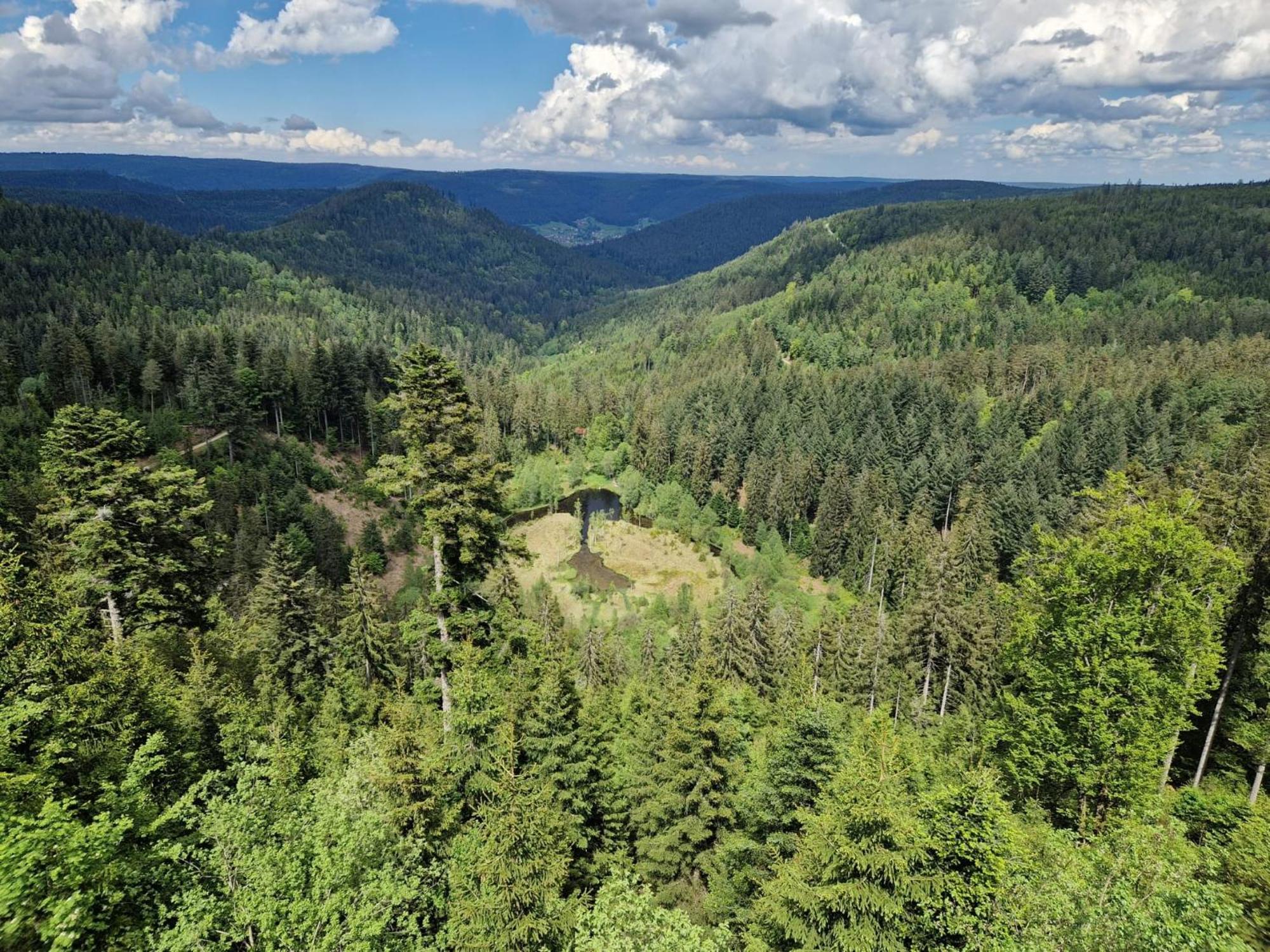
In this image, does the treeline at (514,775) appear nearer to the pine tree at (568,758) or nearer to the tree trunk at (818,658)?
the pine tree at (568,758)

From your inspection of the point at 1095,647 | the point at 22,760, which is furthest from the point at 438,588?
the point at 1095,647

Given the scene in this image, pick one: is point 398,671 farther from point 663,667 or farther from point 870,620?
point 870,620

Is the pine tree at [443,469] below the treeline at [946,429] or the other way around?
the other way around

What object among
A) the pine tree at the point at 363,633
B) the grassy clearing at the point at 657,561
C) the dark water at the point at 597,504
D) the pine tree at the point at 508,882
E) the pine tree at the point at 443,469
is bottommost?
the dark water at the point at 597,504

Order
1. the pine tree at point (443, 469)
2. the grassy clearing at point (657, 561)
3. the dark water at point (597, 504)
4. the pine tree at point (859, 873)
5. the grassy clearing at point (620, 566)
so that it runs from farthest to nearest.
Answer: the dark water at point (597, 504), the grassy clearing at point (657, 561), the grassy clearing at point (620, 566), the pine tree at point (443, 469), the pine tree at point (859, 873)

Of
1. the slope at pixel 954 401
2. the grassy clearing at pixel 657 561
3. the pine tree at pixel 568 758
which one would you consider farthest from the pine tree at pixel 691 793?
the slope at pixel 954 401

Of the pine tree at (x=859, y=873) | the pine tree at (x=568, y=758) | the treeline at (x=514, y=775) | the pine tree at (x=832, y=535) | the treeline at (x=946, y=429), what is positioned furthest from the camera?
the pine tree at (x=832, y=535)

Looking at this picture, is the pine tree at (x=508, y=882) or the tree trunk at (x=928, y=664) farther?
the tree trunk at (x=928, y=664)
